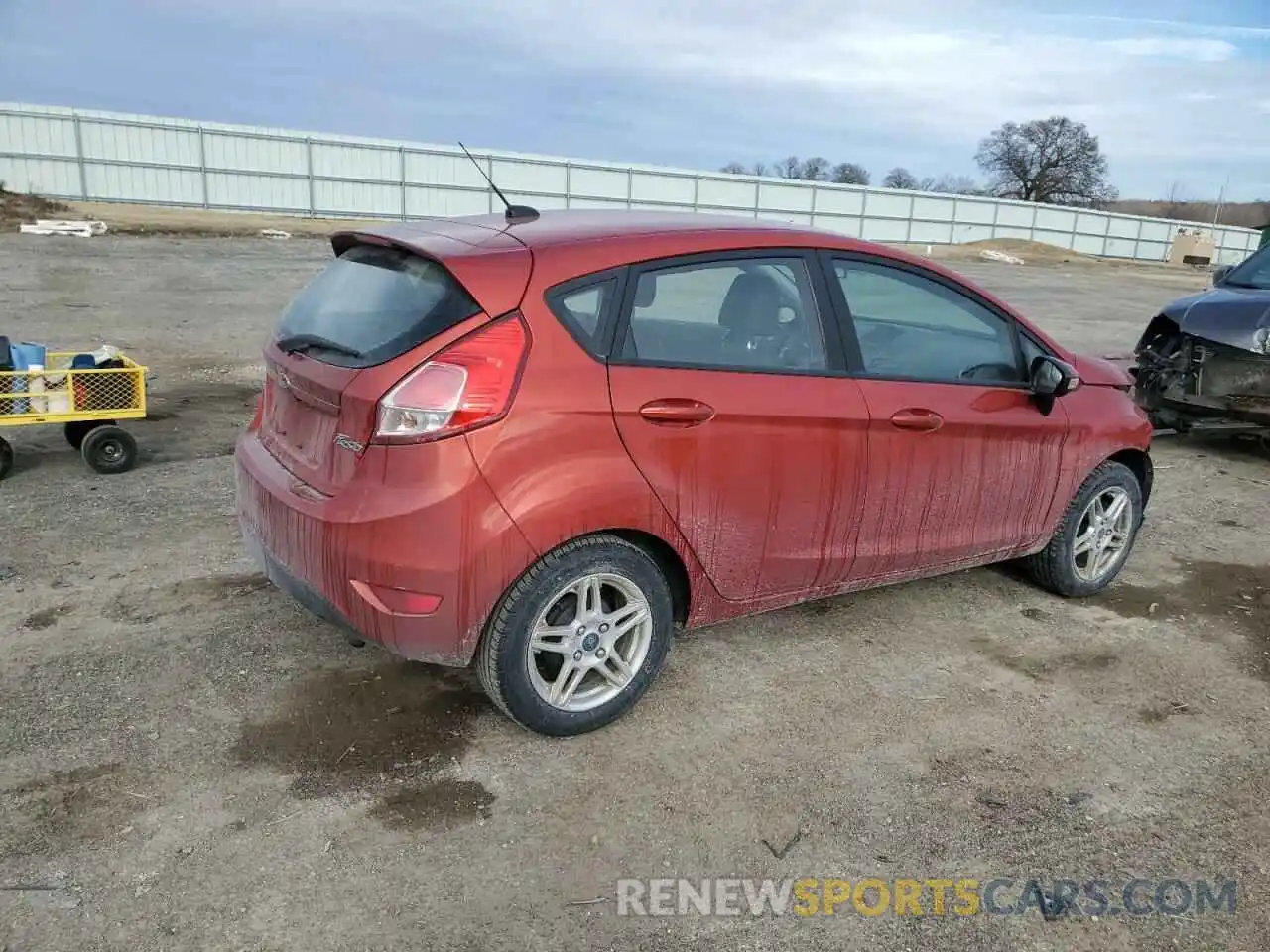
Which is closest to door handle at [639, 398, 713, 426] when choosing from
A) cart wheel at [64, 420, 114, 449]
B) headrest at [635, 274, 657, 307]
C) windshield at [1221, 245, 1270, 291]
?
headrest at [635, 274, 657, 307]

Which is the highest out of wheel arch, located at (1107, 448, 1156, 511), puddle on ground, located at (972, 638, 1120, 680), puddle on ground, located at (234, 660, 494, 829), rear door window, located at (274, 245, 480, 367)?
rear door window, located at (274, 245, 480, 367)

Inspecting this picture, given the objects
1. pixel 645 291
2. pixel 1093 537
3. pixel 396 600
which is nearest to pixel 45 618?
pixel 396 600

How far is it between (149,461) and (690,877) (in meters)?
5.17

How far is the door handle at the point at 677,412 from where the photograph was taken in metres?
3.15

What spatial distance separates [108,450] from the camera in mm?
6082

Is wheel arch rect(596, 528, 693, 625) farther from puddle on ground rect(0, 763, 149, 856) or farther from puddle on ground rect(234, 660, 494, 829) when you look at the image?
puddle on ground rect(0, 763, 149, 856)

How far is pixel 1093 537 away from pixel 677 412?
257 centimetres

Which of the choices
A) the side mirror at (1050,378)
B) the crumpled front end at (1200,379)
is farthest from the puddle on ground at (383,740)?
the crumpled front end at (1200,379)

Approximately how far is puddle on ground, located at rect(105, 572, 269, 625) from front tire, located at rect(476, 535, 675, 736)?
5.62ft

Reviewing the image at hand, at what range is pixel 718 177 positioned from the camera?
42.0m

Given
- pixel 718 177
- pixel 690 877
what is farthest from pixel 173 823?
pixel 718 177

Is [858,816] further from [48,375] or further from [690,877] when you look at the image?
[48,375]

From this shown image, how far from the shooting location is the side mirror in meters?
4.07

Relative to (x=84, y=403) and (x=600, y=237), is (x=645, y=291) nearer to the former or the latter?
(x=600, y=237)
